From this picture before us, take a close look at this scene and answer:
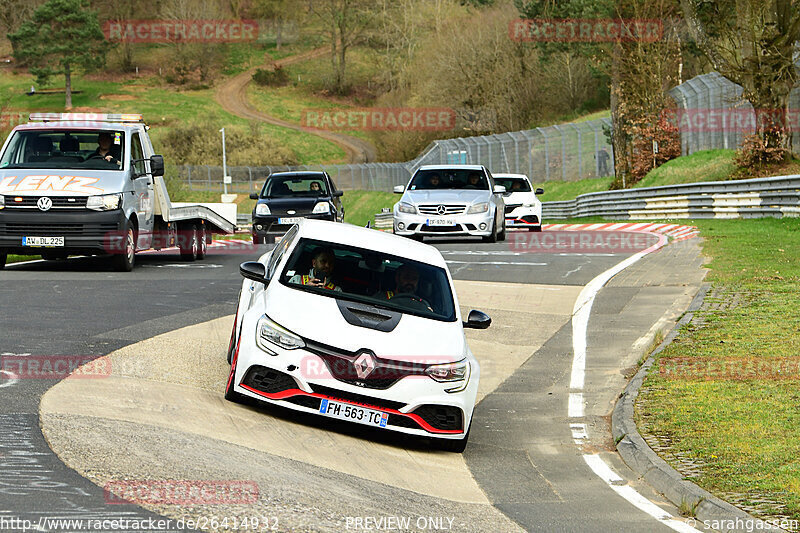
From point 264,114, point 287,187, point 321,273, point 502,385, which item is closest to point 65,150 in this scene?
point 287,187

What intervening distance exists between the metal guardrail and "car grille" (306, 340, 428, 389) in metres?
21.1

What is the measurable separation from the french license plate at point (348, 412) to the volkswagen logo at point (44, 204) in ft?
35.9

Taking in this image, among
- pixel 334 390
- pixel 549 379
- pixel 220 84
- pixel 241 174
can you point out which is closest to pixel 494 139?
pixel 241 174

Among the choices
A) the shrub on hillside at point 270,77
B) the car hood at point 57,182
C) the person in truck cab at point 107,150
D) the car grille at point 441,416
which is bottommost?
the car grille at point 441,416

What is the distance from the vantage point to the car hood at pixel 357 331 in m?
8.35

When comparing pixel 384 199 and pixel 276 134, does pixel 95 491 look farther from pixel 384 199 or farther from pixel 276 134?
pixel 276 134

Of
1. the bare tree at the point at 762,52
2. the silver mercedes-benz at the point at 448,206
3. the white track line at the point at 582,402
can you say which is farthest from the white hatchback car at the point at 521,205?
the white track line at the point at 582,402

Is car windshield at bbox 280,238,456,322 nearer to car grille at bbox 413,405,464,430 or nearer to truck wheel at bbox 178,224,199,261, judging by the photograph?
car grille at bbox 413,405,464,430

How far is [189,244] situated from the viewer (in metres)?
22.1

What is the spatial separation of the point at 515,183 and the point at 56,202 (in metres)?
18.6

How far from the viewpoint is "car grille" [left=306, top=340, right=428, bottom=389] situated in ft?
27.1

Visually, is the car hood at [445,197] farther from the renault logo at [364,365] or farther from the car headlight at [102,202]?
the renault logo at [364,365]

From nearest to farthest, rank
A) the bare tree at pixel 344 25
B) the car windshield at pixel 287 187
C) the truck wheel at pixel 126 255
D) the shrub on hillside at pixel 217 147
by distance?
the truck wheel at pixel 126 255, the car windshield at pixel 287 187, the shrub on hillside at pixel 217 147, the bare tree at pixel 344 25

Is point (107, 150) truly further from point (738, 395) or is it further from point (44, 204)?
point (738, 395)
